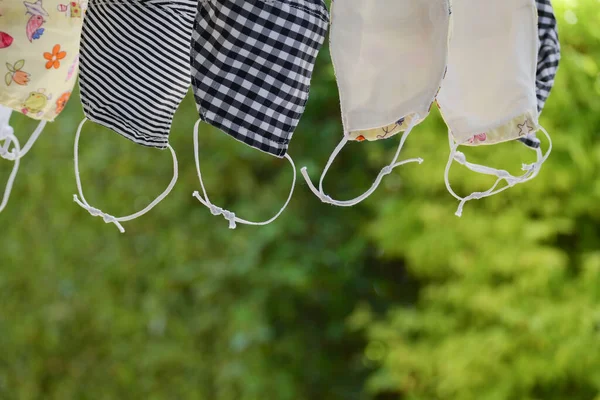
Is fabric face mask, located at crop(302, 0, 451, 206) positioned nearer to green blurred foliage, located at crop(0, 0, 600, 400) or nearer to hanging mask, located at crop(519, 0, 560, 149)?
hanging mask, located at crop(519, 0, 560, 149)

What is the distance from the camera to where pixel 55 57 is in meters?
0.77

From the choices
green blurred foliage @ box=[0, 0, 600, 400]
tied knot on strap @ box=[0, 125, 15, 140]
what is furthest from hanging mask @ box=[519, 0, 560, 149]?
green blurred foliage @ box=[0, 0, 600, 400]

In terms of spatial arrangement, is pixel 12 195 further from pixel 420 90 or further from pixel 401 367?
pixel 420 90

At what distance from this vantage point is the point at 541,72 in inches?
31.5

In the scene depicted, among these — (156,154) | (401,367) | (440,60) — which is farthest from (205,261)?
(440,60)

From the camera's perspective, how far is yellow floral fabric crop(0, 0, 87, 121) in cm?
74

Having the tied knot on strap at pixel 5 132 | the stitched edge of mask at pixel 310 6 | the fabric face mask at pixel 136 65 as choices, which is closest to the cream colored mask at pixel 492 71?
the stitched edge of mask at pixel 310 6

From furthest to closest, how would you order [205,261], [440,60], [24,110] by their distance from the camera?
[205,261] < [24,110] < [440,60]

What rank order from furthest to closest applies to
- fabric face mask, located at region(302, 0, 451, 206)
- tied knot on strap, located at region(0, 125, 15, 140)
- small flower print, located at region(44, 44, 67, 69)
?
tied knot on strap, located at region(0, 125, 15, 140)
small flower print, located at region(44, 44, 67, 69)
fabric face mask, located at region(302, 0, 451, 206)

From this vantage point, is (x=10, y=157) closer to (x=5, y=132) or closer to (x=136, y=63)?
(x=5, y=132)

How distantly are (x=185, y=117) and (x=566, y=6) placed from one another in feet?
3.34

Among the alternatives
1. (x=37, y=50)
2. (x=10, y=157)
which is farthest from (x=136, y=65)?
(x=10, y=157)

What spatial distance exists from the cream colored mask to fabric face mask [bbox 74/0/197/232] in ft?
0.91

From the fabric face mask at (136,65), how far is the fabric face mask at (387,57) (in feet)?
0.58
